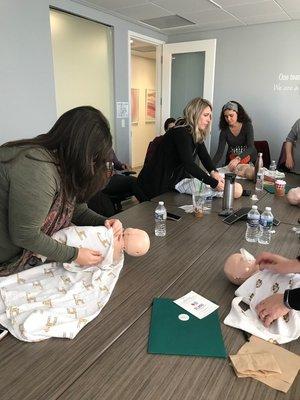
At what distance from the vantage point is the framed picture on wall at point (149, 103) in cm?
725

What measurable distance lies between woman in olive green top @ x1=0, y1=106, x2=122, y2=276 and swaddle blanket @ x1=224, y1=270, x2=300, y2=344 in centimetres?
53

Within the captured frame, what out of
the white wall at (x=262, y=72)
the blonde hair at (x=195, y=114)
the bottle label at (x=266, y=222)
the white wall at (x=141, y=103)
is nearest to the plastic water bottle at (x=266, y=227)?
the bottle label at (x=266, y=222)

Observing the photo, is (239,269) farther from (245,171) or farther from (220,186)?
(245,171)

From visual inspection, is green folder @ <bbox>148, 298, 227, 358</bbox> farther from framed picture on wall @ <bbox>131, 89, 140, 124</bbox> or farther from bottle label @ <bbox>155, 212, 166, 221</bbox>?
framed picture on wall @ <bbox>131, 89, 140, 124</bbox>

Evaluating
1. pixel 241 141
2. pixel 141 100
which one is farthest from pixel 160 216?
pixel 141 100

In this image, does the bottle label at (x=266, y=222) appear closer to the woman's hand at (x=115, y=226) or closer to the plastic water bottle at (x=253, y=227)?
the plastic water bottle at (x=253, y=227)

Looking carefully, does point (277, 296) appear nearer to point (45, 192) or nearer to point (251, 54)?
point (45, 192)

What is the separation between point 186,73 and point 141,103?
7.16 ft

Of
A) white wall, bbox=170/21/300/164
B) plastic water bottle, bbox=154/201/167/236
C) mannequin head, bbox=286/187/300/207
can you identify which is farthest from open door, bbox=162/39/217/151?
plastic water bottle, bbox=154/201/167/236

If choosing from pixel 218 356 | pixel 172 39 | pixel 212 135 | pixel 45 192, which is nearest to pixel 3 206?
pixel 45 192

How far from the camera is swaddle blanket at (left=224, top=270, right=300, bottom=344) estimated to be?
0.95 meters

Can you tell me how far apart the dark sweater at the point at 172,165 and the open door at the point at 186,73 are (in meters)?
2.58

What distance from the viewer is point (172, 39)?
5148 mm

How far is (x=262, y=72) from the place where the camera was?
15.0 ft
